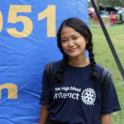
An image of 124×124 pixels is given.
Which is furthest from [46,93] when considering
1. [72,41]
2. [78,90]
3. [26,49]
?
[26,49]

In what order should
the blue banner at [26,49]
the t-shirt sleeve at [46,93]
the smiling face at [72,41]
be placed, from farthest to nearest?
1. the blue banner at [26,49]
2. the t-shirt sleeve at [46,93]
3. the smiling face at [72,41]

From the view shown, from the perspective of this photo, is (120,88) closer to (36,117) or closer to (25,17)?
(36,117)

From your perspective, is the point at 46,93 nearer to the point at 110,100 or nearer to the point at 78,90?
the point at 78,90

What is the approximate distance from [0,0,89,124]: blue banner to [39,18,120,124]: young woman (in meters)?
0.61

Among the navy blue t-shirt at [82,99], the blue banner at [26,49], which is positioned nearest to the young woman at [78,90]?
the navy blue t-shirt at [82,99]

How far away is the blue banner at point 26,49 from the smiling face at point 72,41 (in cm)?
66

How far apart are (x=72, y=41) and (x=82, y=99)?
1.35 ft

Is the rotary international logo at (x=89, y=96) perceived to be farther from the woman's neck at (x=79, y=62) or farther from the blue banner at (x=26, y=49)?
the blue banner at (x=26, y=49)

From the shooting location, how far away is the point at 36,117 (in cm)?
181

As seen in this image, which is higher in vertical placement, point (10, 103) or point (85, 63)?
point (85, 63)

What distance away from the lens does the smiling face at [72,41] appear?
3.97 ft

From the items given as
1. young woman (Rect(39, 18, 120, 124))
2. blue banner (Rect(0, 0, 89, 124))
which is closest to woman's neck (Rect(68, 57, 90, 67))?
young woman (Rect(39, 18, 120, 124))

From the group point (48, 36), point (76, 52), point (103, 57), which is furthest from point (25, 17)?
point (103, 57)

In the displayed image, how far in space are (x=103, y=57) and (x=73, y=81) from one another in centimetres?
363
